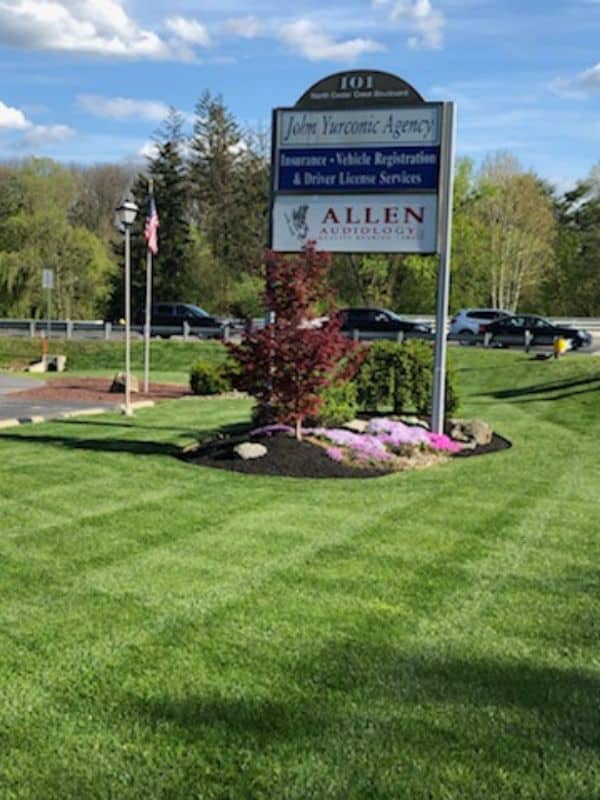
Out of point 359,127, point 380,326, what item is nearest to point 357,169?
point 359,127

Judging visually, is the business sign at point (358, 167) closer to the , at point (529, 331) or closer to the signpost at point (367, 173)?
the signpost at point (367, 173)

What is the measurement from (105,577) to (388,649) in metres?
2.01

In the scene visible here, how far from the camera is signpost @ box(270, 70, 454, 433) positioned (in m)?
11.7

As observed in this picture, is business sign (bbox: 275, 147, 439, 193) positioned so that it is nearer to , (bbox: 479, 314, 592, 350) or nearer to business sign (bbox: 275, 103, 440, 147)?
business sign (bbox: 275, 103, 440, 147)

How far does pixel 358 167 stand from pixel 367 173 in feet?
0.51

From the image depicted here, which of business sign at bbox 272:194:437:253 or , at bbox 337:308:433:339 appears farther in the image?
, at bbox 337:308:433:339

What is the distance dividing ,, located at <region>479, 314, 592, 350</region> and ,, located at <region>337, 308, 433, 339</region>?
253 cm

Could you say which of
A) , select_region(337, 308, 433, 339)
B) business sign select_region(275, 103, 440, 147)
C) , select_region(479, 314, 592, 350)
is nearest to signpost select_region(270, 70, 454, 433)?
business sign select_region(275, 103, 440, 147)

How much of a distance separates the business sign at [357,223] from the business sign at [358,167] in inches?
0.5

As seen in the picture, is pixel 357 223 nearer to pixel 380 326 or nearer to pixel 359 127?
pixel 359 127

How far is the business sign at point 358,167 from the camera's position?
11820mm

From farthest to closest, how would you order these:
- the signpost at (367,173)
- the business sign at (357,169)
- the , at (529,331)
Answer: the , at (529,331)
the business sign at (357,169)
the signpost at (367,173)

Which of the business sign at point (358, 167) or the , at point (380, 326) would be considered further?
the , at point (380, 326)

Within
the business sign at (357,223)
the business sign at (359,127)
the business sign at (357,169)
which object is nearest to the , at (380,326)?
the business sign at (357,223)
